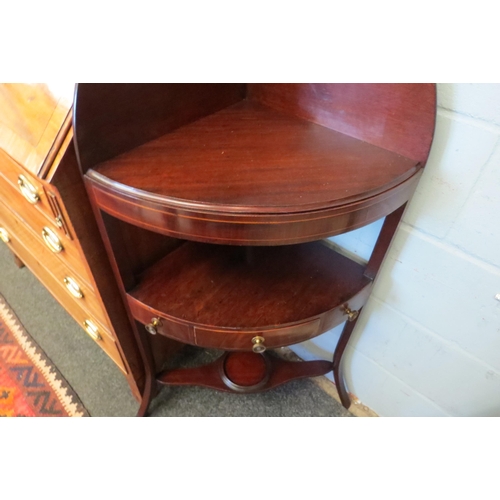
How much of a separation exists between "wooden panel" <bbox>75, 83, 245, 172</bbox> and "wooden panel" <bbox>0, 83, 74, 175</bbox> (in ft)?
0.20

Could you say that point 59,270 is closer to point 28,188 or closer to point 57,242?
point 57,242

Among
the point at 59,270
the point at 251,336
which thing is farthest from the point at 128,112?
the point at 59,270

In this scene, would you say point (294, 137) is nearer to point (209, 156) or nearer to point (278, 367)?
point (209, 156)

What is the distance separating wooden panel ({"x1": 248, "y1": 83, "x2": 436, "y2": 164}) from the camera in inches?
20.2

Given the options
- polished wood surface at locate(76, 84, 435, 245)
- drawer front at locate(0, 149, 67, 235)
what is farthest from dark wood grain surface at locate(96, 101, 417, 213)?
drawer front at locate(0, 149, 67, 235)

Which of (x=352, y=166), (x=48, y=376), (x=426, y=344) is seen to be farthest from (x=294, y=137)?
(x=48, y=376)

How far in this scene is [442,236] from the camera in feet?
2.11

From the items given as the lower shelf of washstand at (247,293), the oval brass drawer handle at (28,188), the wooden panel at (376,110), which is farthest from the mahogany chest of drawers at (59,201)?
the wooden panel at (376,110)

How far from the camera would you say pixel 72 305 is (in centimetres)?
104

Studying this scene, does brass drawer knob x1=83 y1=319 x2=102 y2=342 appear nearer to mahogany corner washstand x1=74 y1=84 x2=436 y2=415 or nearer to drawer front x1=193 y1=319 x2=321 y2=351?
mahogany corner washstand x1=74 y1=84 x2=436 y2=415

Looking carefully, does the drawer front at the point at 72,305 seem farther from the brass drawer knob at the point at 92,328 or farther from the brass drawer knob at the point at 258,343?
the brass drawer knob at the point at 258,343

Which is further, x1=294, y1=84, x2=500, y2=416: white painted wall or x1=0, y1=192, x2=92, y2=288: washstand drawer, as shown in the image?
x1=0, y1=192, x2=92, y2=288: washstand drawer

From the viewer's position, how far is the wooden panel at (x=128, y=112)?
0.48 meters

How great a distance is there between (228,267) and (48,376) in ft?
2.72
